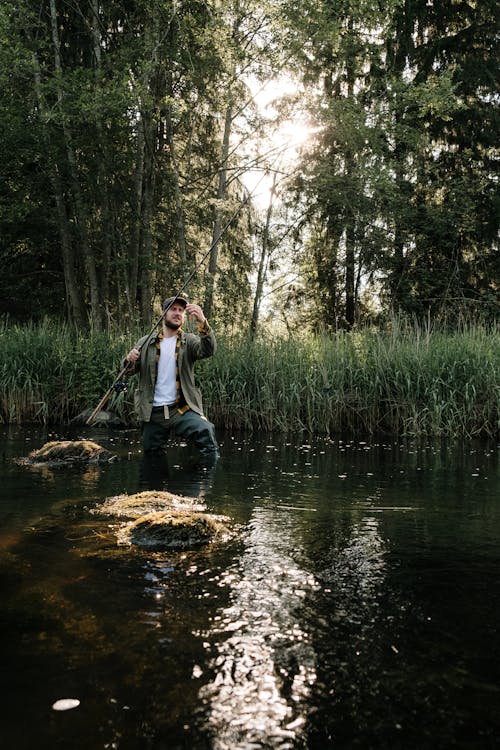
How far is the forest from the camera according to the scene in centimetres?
1488

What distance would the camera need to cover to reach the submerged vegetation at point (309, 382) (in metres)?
9.88

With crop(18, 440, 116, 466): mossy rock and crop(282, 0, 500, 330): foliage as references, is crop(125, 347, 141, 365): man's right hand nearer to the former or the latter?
crop(18, 440, 116, 466): mossy rock

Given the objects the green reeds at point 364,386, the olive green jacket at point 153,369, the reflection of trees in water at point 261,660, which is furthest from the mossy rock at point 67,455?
the reflection of trees in water at point 261,660

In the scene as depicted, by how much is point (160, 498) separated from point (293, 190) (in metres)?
17.6

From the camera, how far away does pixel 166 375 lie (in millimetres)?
7066

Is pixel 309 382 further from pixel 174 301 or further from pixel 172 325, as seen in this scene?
pixel 174 301

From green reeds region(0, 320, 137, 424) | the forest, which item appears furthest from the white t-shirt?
the forest

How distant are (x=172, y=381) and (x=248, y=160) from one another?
12160 millimetres

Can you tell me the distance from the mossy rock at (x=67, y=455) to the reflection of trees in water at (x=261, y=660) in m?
3.71

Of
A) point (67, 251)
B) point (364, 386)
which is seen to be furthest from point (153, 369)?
point (67, 251)

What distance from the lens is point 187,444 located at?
29.7 feet

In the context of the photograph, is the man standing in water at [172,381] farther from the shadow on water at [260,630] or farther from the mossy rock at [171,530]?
the mossy rock at [171,530]

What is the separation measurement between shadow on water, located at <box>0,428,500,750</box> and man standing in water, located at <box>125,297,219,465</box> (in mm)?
2135

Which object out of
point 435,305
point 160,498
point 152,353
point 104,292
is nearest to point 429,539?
point 160,498
